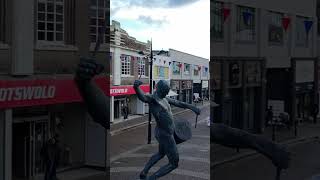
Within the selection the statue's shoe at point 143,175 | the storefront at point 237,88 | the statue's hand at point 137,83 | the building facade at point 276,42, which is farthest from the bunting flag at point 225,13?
the statue's shoe at point 143,175

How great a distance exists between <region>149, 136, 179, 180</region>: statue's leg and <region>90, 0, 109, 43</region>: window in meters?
0.44

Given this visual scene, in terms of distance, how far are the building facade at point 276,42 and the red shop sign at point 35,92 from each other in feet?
2.05

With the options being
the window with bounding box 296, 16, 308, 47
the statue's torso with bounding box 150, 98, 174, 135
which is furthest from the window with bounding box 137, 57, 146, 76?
the window with bounding box 296, 16, 308, 47

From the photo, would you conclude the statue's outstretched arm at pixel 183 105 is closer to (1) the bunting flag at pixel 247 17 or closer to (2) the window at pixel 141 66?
(2) the window at pixel 141 66

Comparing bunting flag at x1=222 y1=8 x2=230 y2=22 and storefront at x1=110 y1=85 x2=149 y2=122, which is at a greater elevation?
bunting flag at x1=222 y1=8 x2=230 y2=22

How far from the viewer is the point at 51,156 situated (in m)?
1.30

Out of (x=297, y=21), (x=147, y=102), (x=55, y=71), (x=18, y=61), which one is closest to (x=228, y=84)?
(x=147, y=102)

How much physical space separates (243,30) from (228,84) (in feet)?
0.79

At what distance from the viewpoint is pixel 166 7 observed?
1641 millimetres

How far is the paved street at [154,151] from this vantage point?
1583 millimetres

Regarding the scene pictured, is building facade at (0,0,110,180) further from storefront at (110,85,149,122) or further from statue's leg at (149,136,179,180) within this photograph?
statue's leg at (149,136,179,180)

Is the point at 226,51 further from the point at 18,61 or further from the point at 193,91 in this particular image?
the point at 18,61

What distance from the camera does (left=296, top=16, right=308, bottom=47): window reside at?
6.58 feet

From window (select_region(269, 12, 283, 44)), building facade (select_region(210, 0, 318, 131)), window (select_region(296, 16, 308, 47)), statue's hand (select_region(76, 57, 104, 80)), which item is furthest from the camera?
window (select_region(296, 16, 308, 47))
